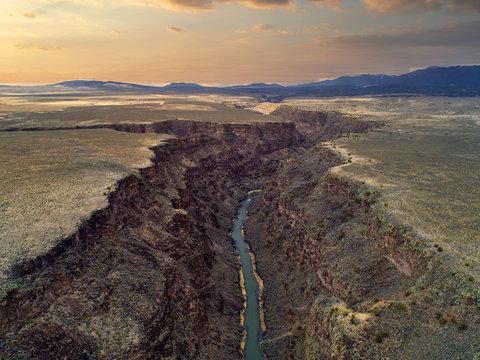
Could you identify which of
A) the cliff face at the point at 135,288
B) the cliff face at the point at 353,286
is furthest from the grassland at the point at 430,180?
the cliff face at the point at 135,288

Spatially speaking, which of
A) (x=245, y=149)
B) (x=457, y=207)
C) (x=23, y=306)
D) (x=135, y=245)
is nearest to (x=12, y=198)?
(x=135, y=245)

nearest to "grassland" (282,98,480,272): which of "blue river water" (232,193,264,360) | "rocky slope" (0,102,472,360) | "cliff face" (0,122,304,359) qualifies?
"rocky slope" (0,102,472,360)

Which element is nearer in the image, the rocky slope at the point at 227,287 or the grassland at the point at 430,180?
the rocky slope at the point at 227,287

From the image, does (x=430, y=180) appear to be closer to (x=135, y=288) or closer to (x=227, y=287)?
(x=227, y=287)

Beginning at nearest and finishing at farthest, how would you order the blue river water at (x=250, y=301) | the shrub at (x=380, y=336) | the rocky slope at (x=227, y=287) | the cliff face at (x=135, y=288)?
the cliff face at (x=135, y=288)
the rocky slope at (x=227, y=287)
the shrub at (x=380, y=336)
the blue river water at (x=250, y=301)

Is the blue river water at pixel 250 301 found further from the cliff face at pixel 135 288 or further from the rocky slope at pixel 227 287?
the cliff face at pixel 135 288

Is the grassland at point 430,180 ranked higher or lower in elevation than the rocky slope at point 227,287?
higher

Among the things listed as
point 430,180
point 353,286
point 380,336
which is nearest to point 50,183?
point 353,286
